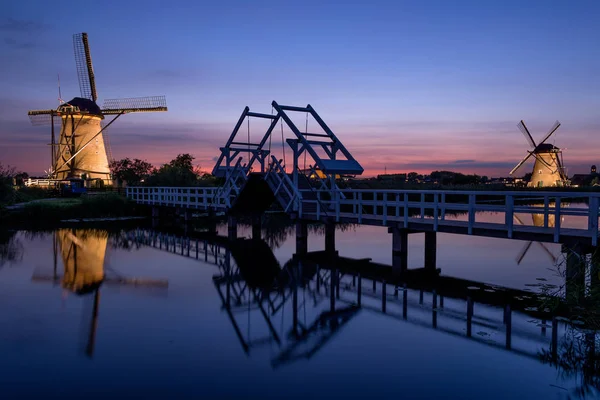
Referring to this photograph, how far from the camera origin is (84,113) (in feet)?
164

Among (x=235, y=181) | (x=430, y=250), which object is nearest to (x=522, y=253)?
(x=430, y=250)

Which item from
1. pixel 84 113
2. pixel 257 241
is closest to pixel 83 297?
pixel 257 241

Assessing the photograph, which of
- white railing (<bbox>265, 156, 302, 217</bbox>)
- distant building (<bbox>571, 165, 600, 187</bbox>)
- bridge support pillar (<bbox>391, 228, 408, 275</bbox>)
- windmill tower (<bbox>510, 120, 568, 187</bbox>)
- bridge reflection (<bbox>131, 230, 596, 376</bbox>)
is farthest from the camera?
Answer: distant building (<bbox>571, 165, 600, 187</bbox>)

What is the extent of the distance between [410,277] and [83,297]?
404 inches

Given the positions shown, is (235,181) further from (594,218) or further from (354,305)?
(594,218)

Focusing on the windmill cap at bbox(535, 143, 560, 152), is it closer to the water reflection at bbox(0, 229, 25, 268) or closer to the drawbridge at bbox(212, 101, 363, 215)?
the drawbridge at bbox(212, 101, 363, 215)

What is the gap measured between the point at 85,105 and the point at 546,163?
2648 inches

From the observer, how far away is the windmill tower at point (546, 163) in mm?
75688

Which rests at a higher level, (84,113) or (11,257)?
(84,113)

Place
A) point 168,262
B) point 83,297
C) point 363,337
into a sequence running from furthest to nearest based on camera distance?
point 168,262
point 83,297
point 363,337

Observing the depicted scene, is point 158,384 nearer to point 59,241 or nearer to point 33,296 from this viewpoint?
point 33,296

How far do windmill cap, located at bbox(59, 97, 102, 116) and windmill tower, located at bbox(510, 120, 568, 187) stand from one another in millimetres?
63837

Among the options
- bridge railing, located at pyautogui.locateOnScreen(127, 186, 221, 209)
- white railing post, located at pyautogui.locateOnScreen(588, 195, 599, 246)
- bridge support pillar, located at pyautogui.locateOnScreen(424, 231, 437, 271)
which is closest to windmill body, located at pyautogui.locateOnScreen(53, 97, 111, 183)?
bridge railing, located at pyautogui.locateOnScreen(127, 186, 221, 209)

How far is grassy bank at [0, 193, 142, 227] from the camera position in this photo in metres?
34.5
